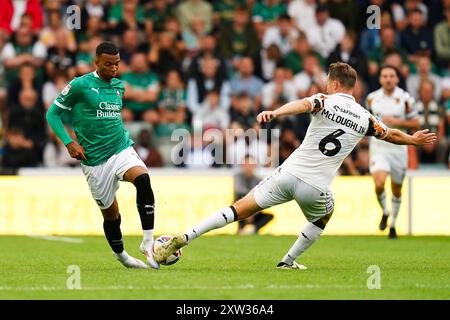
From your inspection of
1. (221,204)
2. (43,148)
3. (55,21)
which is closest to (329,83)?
(221,204)

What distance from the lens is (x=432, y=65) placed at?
2345 cm

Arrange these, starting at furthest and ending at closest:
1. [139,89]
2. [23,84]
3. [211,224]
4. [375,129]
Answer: [139,89] → [23,84] → [375,129] → [211,224]

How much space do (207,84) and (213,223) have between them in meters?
11.0

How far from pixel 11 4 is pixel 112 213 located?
1242 cm

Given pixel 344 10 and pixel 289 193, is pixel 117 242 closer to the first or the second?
pixel 289 193

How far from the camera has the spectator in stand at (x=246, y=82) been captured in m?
22.2

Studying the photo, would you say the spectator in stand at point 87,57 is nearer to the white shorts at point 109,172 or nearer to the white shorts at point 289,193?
the white shorts at point 109,172

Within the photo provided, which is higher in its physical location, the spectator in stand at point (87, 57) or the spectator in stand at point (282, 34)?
the spectator in stand at point (282, 34)

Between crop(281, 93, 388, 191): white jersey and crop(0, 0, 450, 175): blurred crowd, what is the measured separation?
8609 millimetres

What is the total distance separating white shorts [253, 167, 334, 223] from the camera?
37.2ft

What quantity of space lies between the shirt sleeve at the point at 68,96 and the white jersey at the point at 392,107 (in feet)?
23.2

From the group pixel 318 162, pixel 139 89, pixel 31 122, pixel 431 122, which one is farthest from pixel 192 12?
pixel 318 162

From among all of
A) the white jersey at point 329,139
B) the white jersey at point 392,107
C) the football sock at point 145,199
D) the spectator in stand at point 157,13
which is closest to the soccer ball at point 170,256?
the football sock at point 145,199

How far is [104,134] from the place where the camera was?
38.5ft
